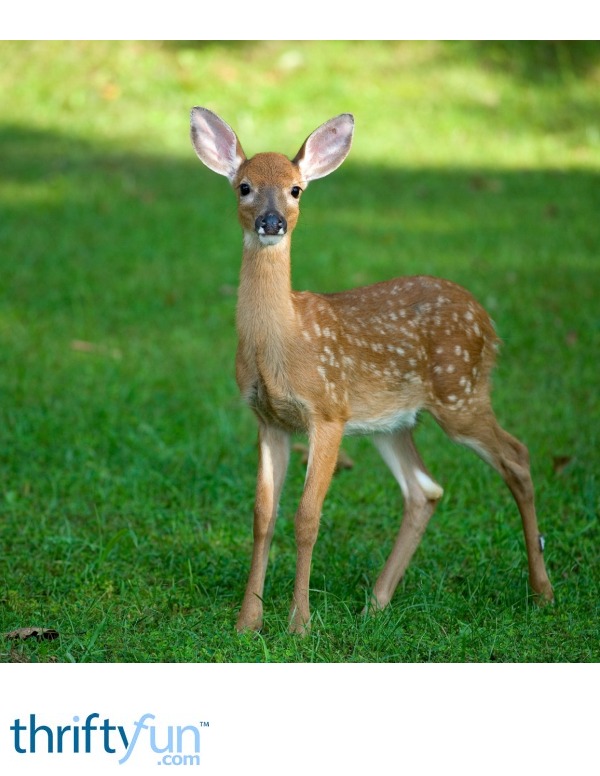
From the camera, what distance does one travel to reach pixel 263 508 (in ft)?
15.8

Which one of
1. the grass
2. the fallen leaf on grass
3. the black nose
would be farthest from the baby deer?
the fallen leaf on grass

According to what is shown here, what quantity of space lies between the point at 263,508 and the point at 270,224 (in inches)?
43.7

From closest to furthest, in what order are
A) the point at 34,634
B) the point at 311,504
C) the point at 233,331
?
the point at 34,634 < the point at 311,504 < the point at 233,331

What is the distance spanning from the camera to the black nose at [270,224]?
14.8 feet

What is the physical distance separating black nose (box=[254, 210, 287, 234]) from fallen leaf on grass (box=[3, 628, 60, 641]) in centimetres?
165

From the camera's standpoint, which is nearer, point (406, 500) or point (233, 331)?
point (406, 500)

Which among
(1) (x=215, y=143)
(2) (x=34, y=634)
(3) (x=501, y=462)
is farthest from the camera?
(3) (x=501, y=462)

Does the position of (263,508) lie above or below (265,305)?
below

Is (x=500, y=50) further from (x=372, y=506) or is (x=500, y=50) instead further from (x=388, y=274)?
(x=372, y=506)

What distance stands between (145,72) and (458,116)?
3.50m

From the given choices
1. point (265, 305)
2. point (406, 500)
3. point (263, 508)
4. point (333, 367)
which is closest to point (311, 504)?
point (263, 508)

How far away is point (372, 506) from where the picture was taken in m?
5.91

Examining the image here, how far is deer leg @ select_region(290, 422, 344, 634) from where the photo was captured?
4.61 meters

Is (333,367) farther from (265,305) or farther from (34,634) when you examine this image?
(34,634)
